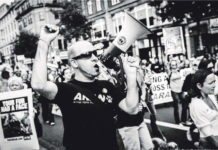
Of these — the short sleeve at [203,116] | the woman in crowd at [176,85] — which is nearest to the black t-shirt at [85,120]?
the short sleeve at [203,116]

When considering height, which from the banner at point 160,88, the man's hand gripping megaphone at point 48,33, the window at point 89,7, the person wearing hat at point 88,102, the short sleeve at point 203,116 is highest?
the window at point 89,7

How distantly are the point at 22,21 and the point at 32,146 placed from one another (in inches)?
2454

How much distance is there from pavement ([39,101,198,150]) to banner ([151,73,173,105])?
0.54 metres

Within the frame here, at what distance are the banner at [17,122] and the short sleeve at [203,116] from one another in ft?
8.63

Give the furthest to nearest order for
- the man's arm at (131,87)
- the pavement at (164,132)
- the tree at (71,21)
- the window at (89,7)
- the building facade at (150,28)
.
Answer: the window at (89,7)
the tree at (71,21)
the building facade at (150,28)
the pavement at (164,132)
the man's arm at (131,87)

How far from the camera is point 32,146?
16.4 ft

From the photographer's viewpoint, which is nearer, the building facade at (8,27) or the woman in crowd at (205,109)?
the woman in crowd at (205,109)

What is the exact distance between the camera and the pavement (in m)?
6.83

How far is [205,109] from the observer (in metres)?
2.98

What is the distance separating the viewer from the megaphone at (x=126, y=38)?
11.5 ft

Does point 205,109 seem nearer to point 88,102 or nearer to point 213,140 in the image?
point 213,140

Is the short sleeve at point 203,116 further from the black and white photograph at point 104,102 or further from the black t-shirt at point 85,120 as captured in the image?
the black t-shirt at point 85,120

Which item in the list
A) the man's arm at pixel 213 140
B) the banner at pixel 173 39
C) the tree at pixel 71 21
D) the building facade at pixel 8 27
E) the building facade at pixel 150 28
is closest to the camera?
the man's arm at pixel 213 140

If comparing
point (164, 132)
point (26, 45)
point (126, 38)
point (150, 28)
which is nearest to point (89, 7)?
point (26, 45)
